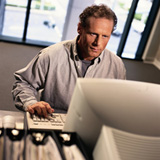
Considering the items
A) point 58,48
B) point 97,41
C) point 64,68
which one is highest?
point 97,41

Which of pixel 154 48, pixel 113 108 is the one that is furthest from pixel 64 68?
pixel 154 48

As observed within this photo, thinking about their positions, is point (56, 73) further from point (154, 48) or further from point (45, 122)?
point (154, 48)

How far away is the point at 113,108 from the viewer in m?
0.93

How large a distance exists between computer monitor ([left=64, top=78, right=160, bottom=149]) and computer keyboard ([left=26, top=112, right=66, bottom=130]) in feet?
0.91

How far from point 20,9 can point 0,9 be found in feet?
1.11

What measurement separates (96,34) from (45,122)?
1.90ft

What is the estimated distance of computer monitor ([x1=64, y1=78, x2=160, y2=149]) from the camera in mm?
918

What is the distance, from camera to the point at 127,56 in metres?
5.35

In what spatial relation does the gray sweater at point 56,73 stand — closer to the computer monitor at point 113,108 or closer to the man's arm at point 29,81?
the man's arm at point 29,81

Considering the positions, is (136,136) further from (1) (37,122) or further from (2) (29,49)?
(2) (29,49)

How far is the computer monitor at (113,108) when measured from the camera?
0.92 m

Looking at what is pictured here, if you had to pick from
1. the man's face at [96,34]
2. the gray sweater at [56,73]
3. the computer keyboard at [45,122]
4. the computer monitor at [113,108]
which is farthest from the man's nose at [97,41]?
the computer monitor at [113,108]

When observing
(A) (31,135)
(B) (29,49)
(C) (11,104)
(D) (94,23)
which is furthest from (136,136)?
(B) (29,49)

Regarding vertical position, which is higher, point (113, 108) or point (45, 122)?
point (113, 108)
